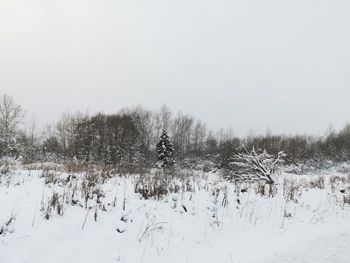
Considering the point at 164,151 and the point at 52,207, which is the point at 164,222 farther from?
the point at 164,151

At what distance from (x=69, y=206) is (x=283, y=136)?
6079 cm

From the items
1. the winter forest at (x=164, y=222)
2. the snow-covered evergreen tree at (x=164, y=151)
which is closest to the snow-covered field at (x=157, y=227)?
the winter forest at (x=164, y=222)

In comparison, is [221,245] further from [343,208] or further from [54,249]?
[343,208]

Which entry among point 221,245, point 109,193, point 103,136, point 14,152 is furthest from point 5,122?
point 221,245

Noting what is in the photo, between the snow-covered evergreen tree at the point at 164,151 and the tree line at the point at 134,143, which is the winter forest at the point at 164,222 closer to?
the tree line at the point at 134,143

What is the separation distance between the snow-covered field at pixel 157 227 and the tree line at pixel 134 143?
8.79 metres

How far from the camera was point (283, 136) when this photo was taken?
62.3 m

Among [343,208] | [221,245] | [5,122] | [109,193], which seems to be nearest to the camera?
[221,245]

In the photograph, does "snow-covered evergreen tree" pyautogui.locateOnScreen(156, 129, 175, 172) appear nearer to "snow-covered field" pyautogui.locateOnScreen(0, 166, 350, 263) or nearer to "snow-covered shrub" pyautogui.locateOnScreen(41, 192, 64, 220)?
"snow-covered field" pyautogui.locateOnScreen(0, 166, 350, 263)

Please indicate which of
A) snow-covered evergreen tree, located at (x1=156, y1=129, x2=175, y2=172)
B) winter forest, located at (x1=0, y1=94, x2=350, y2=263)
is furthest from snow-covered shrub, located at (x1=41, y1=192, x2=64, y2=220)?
snow-covered evergreen tree, located at (x1=156, y1=129, x2=175, y2=172)

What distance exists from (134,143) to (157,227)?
34053 millimetres

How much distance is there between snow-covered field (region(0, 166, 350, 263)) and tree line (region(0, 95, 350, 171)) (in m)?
8.79

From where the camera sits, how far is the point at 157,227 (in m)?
5.83

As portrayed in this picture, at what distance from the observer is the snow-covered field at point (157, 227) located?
4746mm
